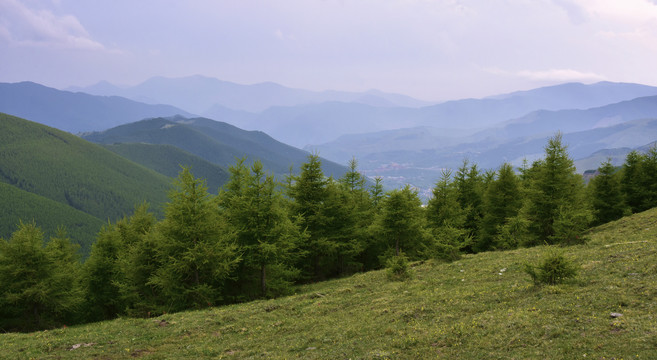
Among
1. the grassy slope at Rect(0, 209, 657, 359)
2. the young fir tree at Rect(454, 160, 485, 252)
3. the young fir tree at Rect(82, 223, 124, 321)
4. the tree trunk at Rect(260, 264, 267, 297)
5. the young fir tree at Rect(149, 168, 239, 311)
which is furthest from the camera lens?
the young fir tree at Rect(454, 160, 485, 252)

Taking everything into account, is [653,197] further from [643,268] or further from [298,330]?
[298,330]

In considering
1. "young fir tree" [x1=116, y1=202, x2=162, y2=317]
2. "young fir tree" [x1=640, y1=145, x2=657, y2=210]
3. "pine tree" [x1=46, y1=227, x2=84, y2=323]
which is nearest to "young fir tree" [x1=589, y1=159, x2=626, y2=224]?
"young fir tree" [x1=640, y1=145, x2=657, y2=210]

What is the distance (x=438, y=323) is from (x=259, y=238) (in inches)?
717

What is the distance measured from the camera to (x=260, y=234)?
95.6 feet

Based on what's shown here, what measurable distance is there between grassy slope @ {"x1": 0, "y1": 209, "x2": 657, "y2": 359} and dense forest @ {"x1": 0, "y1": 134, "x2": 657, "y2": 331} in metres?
4.93

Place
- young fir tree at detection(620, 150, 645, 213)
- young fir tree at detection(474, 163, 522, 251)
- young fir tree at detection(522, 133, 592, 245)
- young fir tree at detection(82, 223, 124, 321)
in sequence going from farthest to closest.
Answer: young fir tree at detection(620, 150, 645, 213), young fir tree at detection(474, 163, 522, 251), young fir tree at detection(82, 223, 124, 321), young fir tree at detection(522, 133, 592, 245)

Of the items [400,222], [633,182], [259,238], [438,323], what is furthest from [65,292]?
[633,182]

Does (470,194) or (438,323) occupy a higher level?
(470,194)

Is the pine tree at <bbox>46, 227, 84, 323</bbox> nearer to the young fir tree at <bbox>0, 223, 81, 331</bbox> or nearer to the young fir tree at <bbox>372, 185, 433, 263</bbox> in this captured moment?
the young fir tree at <bbox>0, 223, 81, 331</bbox>

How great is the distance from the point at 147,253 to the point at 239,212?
32.5ft

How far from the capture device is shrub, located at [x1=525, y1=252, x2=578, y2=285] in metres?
16.4

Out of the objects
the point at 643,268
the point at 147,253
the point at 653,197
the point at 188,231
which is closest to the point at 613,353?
the point at 643,268

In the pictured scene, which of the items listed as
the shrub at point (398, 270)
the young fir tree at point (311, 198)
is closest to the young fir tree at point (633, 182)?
the shrub at point (398, 270)

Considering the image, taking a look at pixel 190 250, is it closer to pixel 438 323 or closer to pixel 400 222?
pixel 438 323
